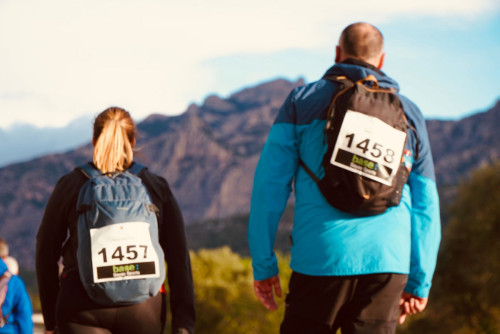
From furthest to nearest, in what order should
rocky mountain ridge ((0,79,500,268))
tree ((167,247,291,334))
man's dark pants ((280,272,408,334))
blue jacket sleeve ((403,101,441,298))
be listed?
rocky mountain ridge ((0,79,500,268))
tree ((167,247,291,334))
blue jacket sleeve ((403,101,441,298))
man's dark pants ((280,272,408,334))

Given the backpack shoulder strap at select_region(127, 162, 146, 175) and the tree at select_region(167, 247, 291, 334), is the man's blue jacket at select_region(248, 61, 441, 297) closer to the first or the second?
the backpack shoulder strap at select_region(127, 162, 146, 175)

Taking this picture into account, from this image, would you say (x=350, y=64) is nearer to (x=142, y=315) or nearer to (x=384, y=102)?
(x=384, y=102)

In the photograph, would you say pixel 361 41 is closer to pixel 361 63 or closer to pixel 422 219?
pixel 361 63

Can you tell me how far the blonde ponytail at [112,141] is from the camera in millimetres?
2783

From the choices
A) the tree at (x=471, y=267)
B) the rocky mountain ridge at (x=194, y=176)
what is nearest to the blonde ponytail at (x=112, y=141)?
the tree at (x=471, y=267)

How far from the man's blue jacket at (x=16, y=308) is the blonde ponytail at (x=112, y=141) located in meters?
2.02

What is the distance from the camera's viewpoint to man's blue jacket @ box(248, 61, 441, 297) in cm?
256

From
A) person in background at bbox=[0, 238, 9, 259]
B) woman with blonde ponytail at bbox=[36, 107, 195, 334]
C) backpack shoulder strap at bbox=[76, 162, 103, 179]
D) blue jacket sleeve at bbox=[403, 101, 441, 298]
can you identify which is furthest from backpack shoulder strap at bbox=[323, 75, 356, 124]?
person in background at bbox=[0, 238, 9, 259]

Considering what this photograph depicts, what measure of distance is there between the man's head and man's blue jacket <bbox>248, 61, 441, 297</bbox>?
0.20 feet

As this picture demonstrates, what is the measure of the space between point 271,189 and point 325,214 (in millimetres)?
270

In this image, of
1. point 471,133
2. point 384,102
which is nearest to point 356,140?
point 384,102

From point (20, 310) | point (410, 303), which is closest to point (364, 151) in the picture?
point (410, 303)

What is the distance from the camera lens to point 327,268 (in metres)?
2.54

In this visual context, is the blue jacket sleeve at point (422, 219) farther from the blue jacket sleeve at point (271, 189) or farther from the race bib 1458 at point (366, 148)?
the blue jacket sleeve at point (271, 189)
